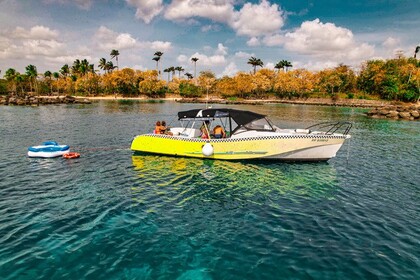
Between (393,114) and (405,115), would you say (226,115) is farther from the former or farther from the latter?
(405,115)

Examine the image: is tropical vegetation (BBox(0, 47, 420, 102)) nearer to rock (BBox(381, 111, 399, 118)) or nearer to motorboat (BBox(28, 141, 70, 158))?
rock (BBox(381, 111, 399, 118))

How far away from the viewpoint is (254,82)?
440 feet

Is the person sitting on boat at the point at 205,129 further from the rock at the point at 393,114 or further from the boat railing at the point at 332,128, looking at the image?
the rock at the point at 393,114

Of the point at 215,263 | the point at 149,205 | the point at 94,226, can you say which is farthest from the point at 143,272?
the point at 149,205

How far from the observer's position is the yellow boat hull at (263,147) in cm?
1756

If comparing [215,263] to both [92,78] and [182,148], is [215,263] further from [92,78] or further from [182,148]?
[92,78]

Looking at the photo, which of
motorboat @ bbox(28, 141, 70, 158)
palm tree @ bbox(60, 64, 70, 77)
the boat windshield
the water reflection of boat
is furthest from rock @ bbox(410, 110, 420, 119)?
palm tree @ bbox(60, 64, 70, 77)

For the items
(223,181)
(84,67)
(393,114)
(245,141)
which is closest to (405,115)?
(393,114)

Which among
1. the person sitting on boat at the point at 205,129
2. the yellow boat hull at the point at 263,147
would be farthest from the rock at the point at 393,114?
the person sitting on boat at the point at 205,129

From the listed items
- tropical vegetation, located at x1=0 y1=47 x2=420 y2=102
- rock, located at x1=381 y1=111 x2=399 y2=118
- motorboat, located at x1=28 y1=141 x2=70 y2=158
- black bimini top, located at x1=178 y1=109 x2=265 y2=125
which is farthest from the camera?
tropical vegetation, located at x1=0 y1=47 x2=420 y2=102

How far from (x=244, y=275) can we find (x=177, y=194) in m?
6.20

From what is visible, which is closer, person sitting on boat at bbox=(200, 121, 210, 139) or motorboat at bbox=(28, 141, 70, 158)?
motorboat at bbox=(28, 141, 70, 158)

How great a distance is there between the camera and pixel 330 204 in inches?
474

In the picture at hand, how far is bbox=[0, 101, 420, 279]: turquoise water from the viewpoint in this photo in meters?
7.55
